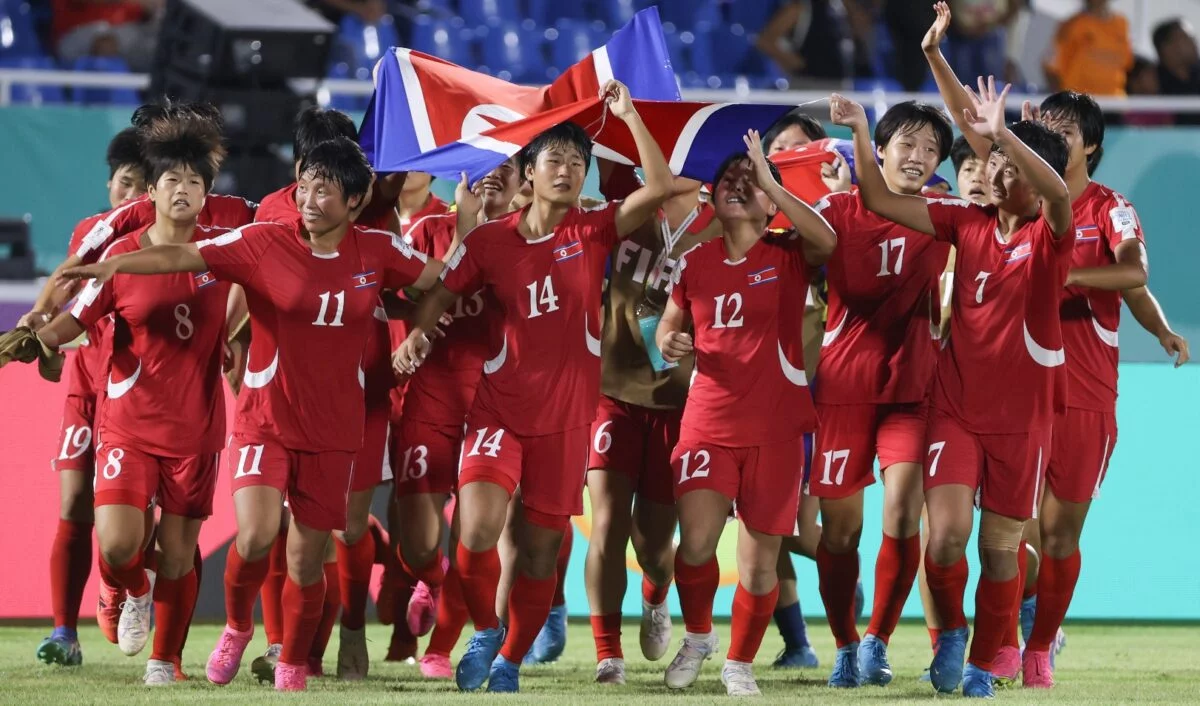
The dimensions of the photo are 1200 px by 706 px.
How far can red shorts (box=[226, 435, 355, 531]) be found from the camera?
20.9ft

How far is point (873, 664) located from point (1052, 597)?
0.76m

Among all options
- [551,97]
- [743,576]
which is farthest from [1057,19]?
[743,576]

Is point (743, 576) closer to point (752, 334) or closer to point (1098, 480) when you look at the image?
point (752, 334)

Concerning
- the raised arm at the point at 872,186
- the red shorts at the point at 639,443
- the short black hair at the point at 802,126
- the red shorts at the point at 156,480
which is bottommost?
the red shorts at the point at 156,480

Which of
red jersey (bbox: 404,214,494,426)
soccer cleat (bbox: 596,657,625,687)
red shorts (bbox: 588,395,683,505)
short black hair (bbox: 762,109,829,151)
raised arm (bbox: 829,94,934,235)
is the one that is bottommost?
soccer cleat (bbox: 596,657,625,687)

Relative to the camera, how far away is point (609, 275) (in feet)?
23.9

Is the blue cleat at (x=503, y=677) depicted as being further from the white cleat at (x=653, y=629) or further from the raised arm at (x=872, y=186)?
the raised arm at (x=872, y=186)

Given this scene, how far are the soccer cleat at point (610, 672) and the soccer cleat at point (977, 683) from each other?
138 cm

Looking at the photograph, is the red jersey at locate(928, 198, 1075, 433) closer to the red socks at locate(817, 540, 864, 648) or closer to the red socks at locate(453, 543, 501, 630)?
the red socks at locate(817, 540, 864, 648)

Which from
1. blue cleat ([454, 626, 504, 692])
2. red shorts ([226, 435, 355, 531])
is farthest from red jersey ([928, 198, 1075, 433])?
red shorts ([226, 435, 355, 531])

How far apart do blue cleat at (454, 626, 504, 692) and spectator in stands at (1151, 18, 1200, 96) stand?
8996 mm

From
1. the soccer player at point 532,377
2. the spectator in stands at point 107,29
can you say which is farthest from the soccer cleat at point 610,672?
the spectator in stands at point 107,29

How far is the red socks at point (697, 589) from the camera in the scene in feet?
21.7

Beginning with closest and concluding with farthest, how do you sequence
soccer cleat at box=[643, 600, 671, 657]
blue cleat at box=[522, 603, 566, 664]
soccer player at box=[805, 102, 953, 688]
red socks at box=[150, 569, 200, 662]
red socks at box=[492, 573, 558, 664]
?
red socks at box=[492, 573, 558, 664], red socks at box=[150, 569, 200, 662], soccer player at box=[805, 102, 953, 688], soccer cleat at box=[643, 600, 671, 657], blue cleat at box=[522, 603, 566, 664]
